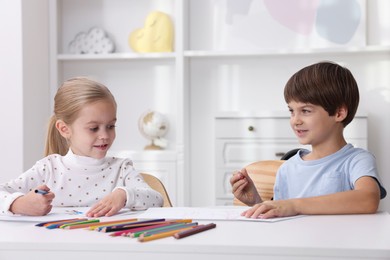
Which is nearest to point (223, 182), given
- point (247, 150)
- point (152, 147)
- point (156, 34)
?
point (247, 150)

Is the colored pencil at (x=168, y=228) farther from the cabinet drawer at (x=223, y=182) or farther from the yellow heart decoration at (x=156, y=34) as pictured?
the yellow heart decoration at (x=156, y=34)

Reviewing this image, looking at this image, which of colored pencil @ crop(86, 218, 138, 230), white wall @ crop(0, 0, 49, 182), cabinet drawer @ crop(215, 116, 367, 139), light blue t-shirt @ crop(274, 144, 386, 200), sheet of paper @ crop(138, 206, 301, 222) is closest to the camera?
colored pencil @ crop(86, 218, 138, 230)

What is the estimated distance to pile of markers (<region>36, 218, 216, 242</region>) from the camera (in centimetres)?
112

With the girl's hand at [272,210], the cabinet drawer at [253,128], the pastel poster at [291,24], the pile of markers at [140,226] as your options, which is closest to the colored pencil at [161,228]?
the pile of markers at [140,226]

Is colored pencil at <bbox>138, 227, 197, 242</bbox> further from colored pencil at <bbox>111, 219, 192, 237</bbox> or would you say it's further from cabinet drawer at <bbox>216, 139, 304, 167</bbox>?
cabinet drawer at <bbox>216, 139, 304, 167</bbox>

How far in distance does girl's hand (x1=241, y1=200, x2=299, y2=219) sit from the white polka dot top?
0.40m

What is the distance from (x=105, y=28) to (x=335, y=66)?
263 cm

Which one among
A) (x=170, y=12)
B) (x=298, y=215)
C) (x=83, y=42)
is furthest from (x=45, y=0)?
(x=298, y=215)

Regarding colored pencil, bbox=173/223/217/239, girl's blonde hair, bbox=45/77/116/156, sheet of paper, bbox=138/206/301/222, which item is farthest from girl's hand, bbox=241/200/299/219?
girl's blonde hair, bbox=45/77/116/156

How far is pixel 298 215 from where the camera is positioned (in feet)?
4.58

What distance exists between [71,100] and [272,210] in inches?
28.9

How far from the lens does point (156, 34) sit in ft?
13.0

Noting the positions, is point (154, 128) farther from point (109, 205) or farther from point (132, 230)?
point (132, 230)

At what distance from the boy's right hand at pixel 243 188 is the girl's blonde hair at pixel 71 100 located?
1.35 feet
